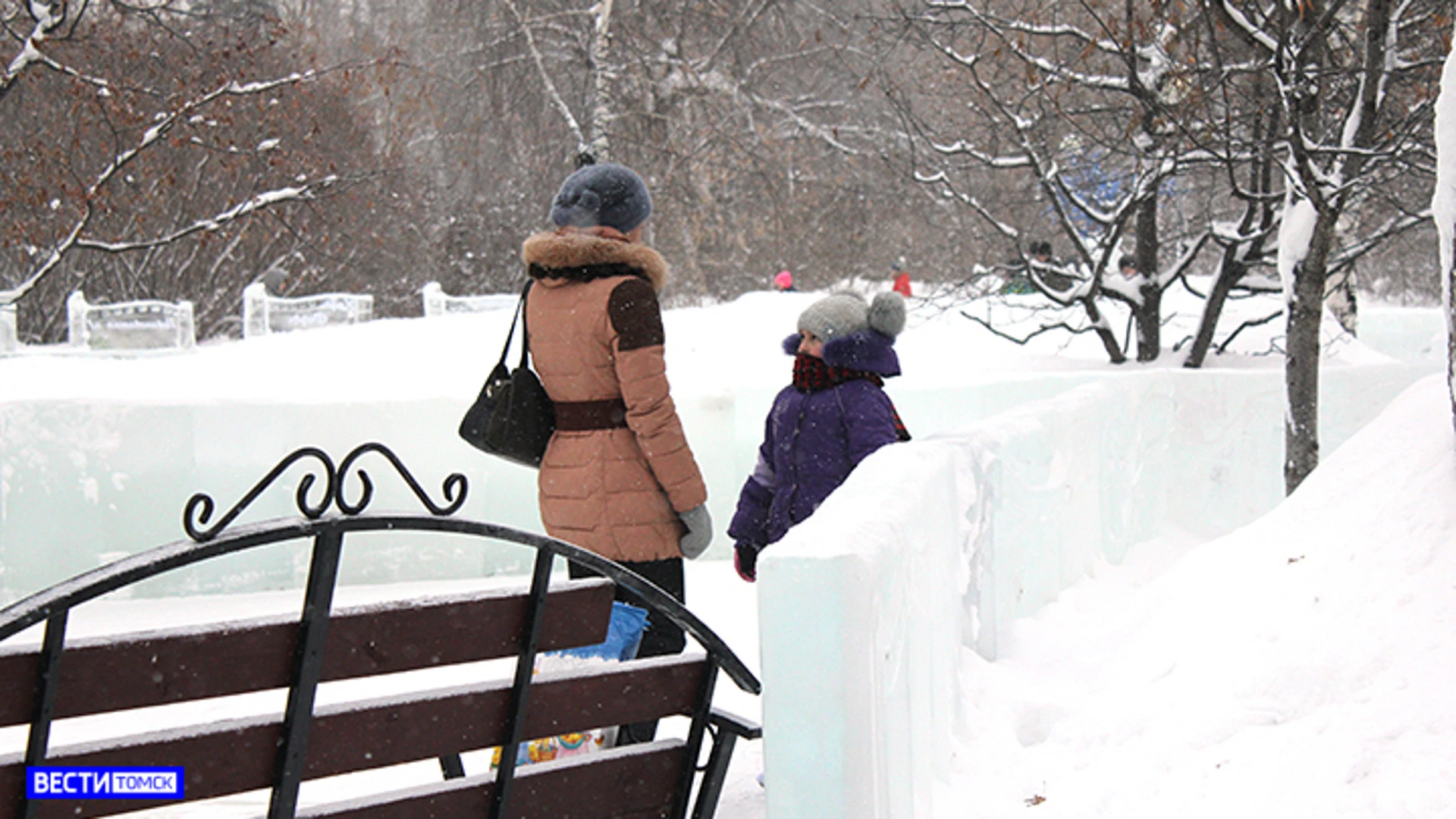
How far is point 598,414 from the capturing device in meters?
3.84

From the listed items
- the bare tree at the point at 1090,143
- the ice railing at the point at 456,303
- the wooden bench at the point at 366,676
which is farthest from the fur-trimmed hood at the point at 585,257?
the ice railing at the point at 456,303

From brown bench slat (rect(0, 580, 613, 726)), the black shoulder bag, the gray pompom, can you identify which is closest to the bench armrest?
brown bench slat (rect(0, 580, 613, 726))

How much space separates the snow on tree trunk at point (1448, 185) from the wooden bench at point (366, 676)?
5.43ft

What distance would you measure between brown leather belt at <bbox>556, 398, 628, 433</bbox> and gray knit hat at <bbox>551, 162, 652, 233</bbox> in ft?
1.62

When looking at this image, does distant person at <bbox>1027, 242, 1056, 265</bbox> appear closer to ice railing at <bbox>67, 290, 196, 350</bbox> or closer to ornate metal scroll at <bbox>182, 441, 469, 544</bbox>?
ice railing at <bbox>67, 290, 196, 350</bbox>

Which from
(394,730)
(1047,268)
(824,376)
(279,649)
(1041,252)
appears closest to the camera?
(279,649)

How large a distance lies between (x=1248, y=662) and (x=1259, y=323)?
9192mm

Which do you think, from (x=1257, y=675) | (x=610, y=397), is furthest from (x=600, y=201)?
(x=1257, y=675)

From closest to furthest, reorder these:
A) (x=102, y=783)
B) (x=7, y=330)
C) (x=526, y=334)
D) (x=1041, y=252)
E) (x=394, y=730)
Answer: (x=102, y=783) → (x=394, y=730) → (x=526, y=334) → (x=7, y=330) → (x=1041, y=252)

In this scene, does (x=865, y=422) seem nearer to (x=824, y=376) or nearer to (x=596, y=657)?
(x=824, y=376)

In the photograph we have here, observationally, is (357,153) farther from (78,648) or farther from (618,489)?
(78,648)

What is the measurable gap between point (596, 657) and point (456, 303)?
585 inches

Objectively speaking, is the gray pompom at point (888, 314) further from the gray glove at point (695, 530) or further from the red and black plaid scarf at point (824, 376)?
the gray glove at point (695, 530)

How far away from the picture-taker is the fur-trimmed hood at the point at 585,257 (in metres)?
3.76
